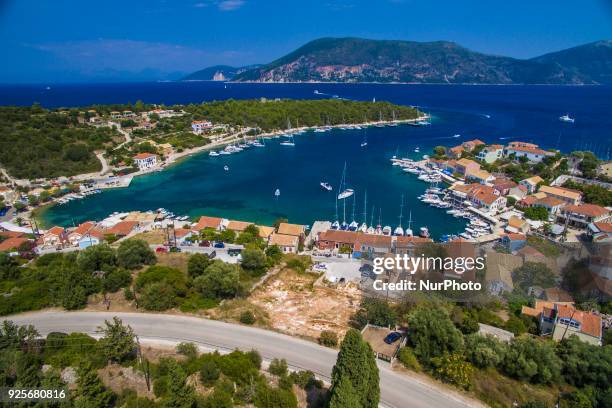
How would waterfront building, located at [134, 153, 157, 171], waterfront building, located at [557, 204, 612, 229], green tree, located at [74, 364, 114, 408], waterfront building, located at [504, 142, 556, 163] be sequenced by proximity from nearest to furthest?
1. green tree, located at [74, 364, 114, 408]
2. waterfront building, located at [557, 204, 612, 229]
3. waterfront building, located at [504, 142, 556, 163]
4. waterfront building, located at [134, 153, 157, 171]

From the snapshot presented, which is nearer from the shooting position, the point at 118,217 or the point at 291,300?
the point at 291,300

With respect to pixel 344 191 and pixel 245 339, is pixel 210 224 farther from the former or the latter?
pixel 344 191

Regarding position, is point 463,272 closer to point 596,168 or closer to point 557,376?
point 557,376

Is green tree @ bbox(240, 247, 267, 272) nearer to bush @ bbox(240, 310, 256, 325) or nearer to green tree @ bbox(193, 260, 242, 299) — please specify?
green tree @ bbox(193, 260, 242, 299)

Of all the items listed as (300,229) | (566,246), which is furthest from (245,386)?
(566,246)

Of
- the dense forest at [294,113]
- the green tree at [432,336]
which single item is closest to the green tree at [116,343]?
the green tree at [432,336]

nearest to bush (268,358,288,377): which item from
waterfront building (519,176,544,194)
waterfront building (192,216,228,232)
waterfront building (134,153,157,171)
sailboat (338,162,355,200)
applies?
waterfront building (192,216,228,232)
